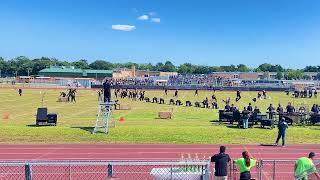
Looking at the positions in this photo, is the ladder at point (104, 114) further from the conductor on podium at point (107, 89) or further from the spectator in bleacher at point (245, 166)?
the spectator in bleacher at point (245, 166)

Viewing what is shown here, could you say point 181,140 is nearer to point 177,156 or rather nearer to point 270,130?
point 177,156

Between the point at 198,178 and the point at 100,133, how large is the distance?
52.6ft

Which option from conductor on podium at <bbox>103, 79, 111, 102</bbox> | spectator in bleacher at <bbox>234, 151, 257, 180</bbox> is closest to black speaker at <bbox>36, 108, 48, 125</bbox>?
conductor on podium at <bbox>103, 79, 111, 102</bbox>

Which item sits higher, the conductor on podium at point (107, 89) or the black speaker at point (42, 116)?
the conductor on podium at point (107, 89)

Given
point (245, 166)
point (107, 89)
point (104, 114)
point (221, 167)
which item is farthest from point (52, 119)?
point (245, 166)

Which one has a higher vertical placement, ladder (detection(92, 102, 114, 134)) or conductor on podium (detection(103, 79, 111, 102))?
conductor on podium (detection(103, 79, 111, 102))

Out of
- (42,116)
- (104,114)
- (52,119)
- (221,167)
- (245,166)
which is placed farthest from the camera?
(52,119)

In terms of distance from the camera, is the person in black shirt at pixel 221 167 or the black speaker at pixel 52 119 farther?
the black speaker at pixel 52 119

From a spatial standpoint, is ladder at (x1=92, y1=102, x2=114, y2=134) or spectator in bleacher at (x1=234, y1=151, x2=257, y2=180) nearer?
spectator in bleacher at (x1=234, y1=151, x2=257, y2=180)

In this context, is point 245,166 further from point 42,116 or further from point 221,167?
point 42,116

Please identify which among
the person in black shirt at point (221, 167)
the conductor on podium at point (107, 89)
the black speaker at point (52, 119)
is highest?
the conductor on podium at point (107, 89)

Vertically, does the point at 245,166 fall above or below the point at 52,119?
above

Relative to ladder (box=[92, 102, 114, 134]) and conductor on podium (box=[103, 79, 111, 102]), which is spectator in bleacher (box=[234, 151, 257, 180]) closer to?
ladder (box=[92, 102, 114, 134])

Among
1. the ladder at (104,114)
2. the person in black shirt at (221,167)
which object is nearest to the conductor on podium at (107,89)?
the ladder at (104,114)
